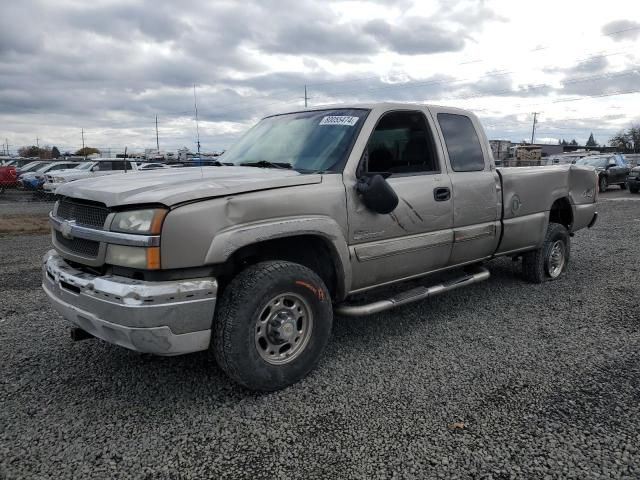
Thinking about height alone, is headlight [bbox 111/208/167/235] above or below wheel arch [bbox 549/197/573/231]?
above

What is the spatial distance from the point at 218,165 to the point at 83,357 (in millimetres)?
1876

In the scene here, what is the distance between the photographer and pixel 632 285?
5.85m

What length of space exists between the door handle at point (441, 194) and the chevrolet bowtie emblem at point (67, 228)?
2738mm

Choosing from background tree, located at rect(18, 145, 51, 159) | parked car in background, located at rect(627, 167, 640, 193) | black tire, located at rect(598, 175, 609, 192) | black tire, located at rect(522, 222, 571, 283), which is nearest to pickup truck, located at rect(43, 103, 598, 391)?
black tire, located at rect(522, 222, 571, 283)

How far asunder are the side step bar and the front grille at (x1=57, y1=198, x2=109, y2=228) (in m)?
1.75

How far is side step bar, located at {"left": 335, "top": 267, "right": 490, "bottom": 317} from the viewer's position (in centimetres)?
365

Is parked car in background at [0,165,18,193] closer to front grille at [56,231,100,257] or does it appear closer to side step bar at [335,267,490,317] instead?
front grille at [56,231,100,257]

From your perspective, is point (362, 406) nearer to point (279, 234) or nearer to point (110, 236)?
point (279, 234)

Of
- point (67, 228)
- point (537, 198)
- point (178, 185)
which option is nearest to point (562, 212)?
point (537, 198)

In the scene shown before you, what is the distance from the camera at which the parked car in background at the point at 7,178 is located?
74.1 ft

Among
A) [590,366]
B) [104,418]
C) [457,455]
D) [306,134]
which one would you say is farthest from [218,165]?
[590,366]

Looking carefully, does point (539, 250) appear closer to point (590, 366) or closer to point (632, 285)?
point (632, 285)

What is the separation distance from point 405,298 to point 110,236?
2262 millimetres

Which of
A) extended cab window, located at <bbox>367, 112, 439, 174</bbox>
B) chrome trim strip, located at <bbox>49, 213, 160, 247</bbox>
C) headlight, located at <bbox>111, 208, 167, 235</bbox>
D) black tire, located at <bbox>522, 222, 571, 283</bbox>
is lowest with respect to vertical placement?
black tire, located at <bbox>522, 222, 571, 283</bbox>
